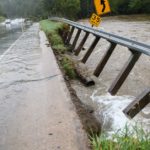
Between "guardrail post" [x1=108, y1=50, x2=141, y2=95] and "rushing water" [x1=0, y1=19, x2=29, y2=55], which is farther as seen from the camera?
"rushing water" [x1=0, y1=19, x2=29, y2=55]

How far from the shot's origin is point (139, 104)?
5410 millimetres

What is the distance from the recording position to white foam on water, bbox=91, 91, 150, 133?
5.55m

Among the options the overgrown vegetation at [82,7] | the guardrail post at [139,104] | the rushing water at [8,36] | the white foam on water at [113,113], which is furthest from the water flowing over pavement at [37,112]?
the overgrown vegetation at [82,7]

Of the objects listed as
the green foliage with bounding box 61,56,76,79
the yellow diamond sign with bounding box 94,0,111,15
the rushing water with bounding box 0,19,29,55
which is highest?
the yellow diamond sign with bounding box 94,0,111,15

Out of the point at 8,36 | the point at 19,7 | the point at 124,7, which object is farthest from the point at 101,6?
the point at 19,7

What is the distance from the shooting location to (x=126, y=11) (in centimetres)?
6141

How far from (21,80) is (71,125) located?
332 centimetres

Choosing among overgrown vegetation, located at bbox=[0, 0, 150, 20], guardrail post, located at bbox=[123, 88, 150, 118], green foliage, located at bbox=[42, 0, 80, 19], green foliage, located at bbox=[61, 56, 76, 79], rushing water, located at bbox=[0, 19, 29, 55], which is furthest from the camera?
green foliage, located at bbox=[42, 0, 80, 19]

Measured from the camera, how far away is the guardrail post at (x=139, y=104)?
17.4 feet

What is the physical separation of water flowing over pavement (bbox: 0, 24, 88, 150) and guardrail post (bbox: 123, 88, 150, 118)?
1002 mm

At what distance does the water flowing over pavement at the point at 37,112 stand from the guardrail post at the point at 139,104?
1.00m

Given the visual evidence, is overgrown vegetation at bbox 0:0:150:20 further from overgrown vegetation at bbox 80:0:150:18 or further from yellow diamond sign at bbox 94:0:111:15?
yellow diamond sign at bbox 94:0:111:15

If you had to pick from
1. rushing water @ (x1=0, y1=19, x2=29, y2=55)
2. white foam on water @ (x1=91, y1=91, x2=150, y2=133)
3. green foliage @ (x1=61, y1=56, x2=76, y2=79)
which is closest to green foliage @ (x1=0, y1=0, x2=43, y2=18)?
rushing water @ (x1=0, y1=19, x2=29, y2=55)

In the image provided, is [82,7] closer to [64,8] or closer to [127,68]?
[64,8]
